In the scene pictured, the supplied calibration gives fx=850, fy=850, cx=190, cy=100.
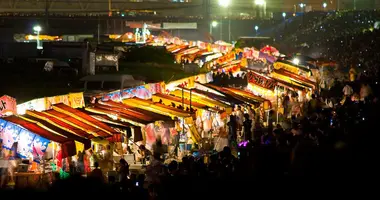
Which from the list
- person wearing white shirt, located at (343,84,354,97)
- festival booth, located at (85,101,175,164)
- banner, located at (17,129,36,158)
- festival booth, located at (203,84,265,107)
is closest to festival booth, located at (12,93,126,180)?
banner, located at (17,129,36,158)

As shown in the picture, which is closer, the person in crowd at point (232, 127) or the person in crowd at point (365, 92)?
the person in crowd at point (232, 127)

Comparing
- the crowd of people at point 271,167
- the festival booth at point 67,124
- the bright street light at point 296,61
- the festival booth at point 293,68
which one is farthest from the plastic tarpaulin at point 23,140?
Result: the bright street light at point 296,61

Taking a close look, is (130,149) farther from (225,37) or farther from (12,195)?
(225,37)

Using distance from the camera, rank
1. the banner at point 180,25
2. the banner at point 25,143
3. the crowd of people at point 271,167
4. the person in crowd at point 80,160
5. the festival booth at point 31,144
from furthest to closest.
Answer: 1. the banner at point 180,25
2. the person in crowd at point 80,160
3. the banner at point 25,143
4. the festival booth at point 31,144
5. the crowd of people at point 271,167

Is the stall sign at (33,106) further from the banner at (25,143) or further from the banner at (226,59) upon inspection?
the banner at (226,59)

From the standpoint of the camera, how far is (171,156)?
20.5 meters

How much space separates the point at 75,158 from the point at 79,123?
126 cm

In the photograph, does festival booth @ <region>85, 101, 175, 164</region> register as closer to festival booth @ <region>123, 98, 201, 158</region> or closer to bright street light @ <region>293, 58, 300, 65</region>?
festival booth @ <region>123, 98, 201, 158</region>

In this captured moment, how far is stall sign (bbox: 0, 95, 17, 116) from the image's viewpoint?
1755 cm

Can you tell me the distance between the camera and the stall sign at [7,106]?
1755 cm

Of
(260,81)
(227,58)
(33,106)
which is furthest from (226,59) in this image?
(33,106)

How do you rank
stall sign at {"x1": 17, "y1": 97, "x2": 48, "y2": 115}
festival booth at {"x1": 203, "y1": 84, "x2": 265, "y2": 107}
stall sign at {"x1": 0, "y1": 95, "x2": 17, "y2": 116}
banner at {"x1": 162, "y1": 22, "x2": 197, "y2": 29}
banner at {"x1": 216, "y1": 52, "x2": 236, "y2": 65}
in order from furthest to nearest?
banner at {"x1": 162, "y1": 22, "x2": 197, "y2": 29} → banner at {"x1": 216, "y1": 52, "x2": 236, "y2": 65} → festival booth at {"x1": 203, "y1": 84, "x2": 265, "y2": 107} → stall sign at {"x1": 17, "y1": 97, "x2": 48, "y2": 115} → stall sign at {"x1": 0, "y1": 95, "x2": 17, "y2": 116}

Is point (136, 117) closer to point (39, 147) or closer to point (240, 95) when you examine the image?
point (39, 147)

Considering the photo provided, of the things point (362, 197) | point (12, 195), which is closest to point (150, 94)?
point (362, 197)
